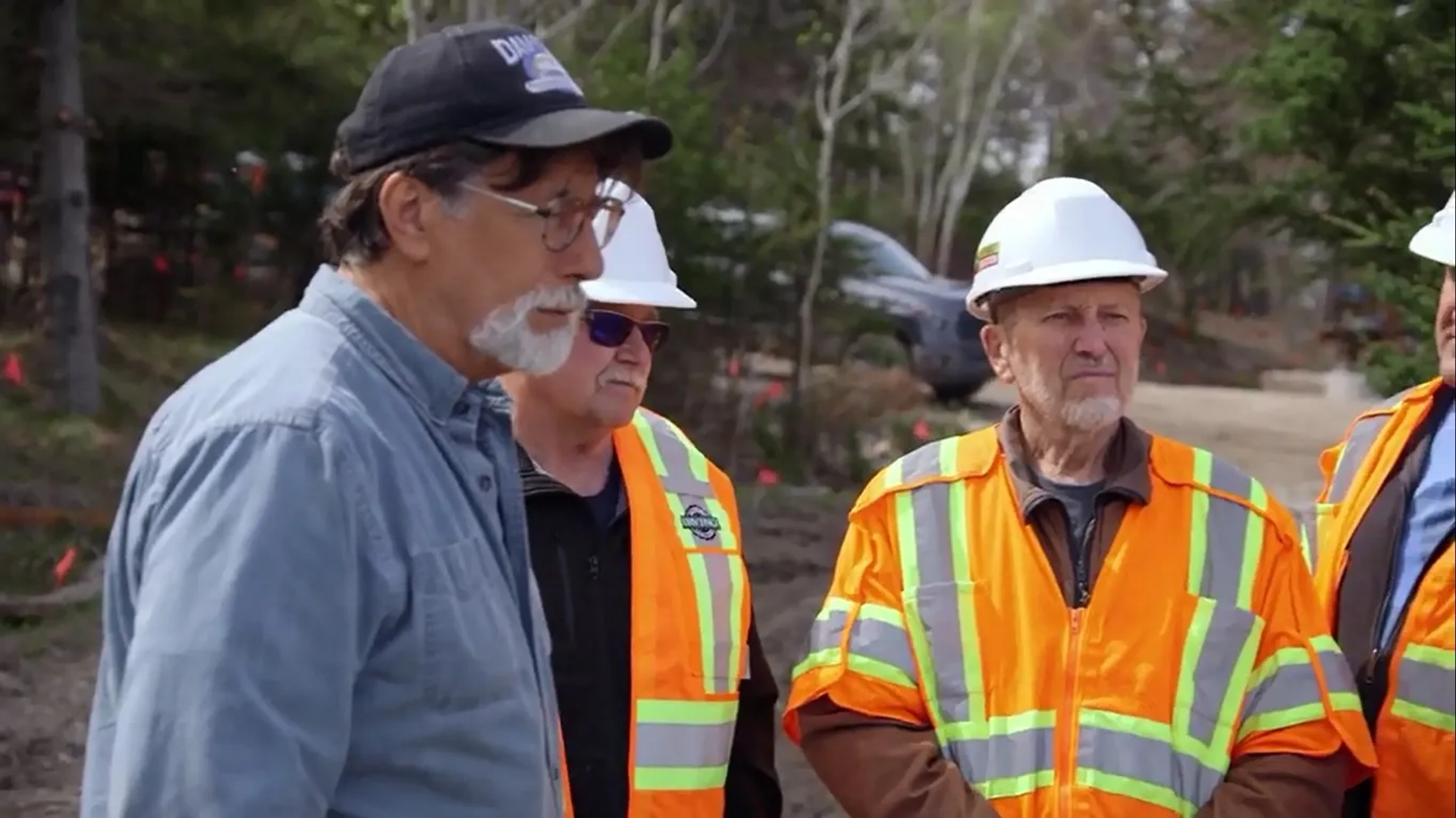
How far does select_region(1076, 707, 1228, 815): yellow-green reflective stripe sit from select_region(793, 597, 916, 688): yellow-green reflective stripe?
0.34 metres

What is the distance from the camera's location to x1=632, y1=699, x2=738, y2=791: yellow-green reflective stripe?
9.15 feet

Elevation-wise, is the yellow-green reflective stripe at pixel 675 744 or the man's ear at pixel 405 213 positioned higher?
the man's ear at pixel 405 213

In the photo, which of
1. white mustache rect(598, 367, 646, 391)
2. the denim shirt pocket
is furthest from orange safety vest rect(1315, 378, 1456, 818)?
the denim shirt pocket

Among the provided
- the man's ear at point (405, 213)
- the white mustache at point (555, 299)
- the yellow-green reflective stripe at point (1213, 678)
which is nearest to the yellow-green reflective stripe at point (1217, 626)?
the yellow-green reflective stripe at point (1213, 678)

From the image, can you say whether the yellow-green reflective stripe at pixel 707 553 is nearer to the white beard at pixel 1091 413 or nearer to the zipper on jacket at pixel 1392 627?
the white beard at pixel 1091 413

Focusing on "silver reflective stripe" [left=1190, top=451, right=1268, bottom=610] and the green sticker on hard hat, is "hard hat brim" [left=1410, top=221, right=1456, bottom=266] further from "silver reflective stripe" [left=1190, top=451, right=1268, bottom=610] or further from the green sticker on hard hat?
the green sticker on hard hat

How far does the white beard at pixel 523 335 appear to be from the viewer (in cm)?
202

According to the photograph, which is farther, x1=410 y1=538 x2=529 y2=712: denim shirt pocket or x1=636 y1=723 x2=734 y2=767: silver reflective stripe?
x1=636 y1=723 x2=734 y2=767: silver reflective stripe

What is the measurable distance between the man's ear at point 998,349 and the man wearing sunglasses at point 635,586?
60cm

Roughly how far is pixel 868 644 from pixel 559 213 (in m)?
1.15

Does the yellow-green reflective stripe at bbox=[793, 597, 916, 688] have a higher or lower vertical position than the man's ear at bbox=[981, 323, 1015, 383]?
lower

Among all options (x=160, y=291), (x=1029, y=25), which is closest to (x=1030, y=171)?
(x=1029, y=25)

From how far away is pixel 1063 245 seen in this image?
2943 mm

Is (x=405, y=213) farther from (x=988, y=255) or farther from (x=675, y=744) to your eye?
(x=988, y=255)
